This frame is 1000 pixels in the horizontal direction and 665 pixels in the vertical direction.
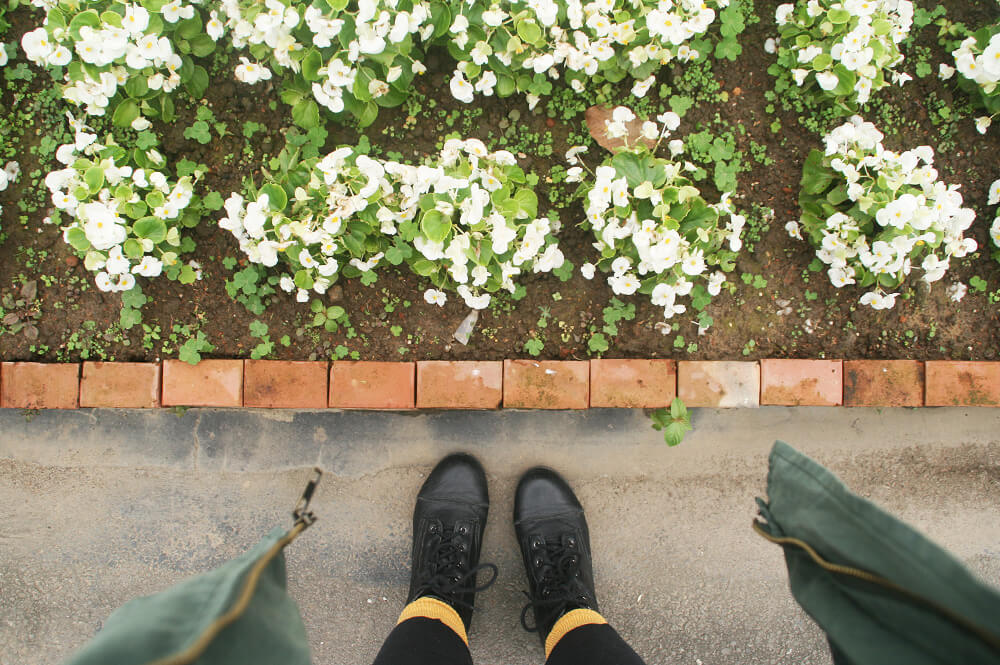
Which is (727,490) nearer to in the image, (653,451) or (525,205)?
(653,451)

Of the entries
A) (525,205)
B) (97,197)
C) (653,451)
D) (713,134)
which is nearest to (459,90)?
(525,205)

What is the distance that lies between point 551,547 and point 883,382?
1.22m

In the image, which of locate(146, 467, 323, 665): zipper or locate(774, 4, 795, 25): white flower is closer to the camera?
locate(146, 467, 323, 665): zipper

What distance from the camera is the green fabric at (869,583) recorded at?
935mm

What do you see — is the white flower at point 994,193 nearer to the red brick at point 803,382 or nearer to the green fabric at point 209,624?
the red brick at point 803,382

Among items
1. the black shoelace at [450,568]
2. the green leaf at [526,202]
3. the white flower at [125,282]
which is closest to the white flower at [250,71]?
the white flower at [125,282]

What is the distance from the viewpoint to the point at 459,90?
1651mm

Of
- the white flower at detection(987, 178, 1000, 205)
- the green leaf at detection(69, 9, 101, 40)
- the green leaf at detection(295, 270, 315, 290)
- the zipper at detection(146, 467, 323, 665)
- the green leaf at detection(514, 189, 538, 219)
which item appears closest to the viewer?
the zipper at detection(146, 467, 323, 665)

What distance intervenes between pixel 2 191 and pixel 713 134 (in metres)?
2.31

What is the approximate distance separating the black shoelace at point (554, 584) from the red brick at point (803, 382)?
2.75ft

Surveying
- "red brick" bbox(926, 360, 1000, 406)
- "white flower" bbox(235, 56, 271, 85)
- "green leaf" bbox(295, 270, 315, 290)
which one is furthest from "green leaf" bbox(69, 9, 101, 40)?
"red brick" bbox(926, 360, 1000, 406)

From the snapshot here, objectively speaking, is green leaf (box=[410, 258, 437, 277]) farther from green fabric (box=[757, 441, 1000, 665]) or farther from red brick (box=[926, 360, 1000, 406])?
red brick (box=[926, 360, 1000, 406])

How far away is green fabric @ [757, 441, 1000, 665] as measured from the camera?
0.94 meters

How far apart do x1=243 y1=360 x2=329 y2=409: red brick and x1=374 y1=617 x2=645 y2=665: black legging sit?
74 centimetres
